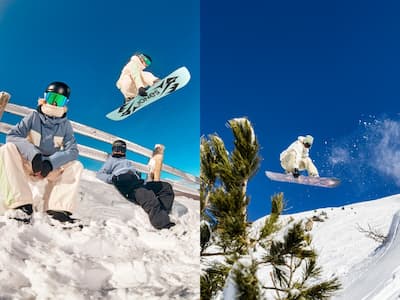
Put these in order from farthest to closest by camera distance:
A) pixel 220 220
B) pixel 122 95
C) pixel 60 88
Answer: pixel 220 220 → pixel 122 95 → pixel 60 88

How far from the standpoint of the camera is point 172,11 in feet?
7.65

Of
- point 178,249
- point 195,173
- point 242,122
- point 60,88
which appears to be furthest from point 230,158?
point 60,88

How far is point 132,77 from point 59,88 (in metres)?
0.30

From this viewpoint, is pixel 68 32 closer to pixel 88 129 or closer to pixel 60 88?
pixel 60 88

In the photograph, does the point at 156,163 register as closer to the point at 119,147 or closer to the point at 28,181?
the point at 119,147

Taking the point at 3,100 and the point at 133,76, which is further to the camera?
the point at 133,76

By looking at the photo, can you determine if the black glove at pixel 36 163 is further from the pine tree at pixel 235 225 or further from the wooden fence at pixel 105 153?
the pine tree at pixel 235 225

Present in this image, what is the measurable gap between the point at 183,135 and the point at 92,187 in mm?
418

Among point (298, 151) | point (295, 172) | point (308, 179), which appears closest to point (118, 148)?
point (298, 151)

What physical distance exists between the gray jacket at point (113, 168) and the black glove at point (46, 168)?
0.23 m

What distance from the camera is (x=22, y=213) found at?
192cm

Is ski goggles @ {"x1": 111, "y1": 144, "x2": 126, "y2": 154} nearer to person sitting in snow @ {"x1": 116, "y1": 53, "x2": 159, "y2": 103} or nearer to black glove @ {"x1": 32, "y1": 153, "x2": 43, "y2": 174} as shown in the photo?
person sitting in snow @ {"x1": 116, "y1": 53, "x2": 159, "y2": 103}

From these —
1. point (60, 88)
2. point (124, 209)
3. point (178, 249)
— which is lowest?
point (178, 249)

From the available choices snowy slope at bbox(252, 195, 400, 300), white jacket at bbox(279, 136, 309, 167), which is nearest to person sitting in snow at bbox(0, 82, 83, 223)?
snowy slope at bbox(252, 195, 400, 300)
